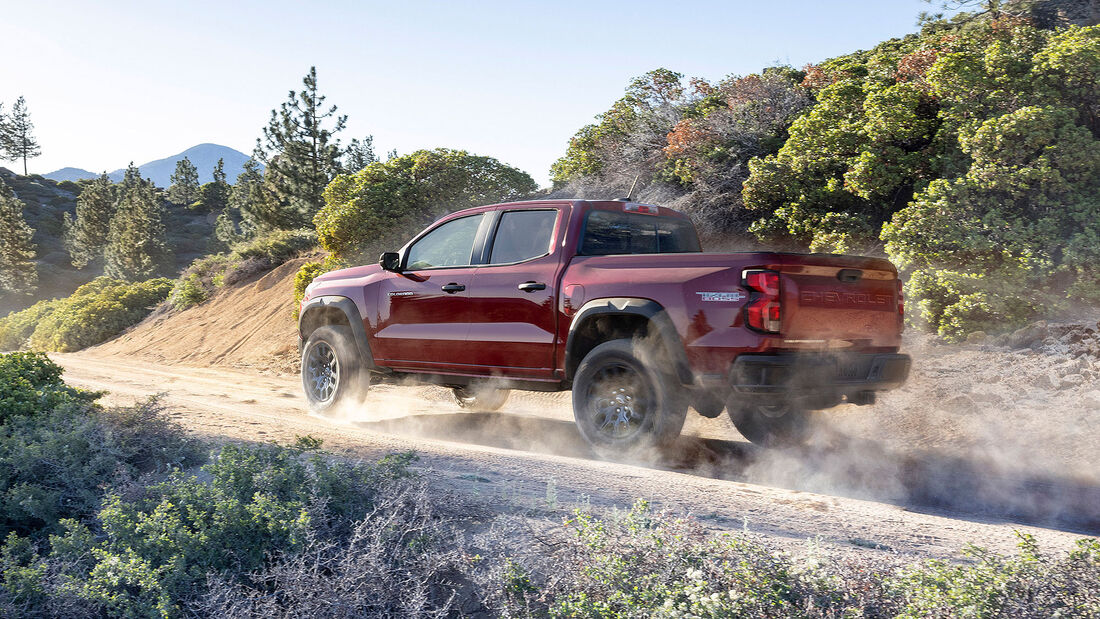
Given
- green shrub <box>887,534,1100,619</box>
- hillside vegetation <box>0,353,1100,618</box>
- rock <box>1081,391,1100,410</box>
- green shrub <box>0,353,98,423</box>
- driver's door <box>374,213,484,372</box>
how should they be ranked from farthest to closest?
1. rock <box>1081,391,1100,410</box>
2. driver's door <box>374,213,484,372</box>
3. green shrub <box>0,353,98,423</box>
4. hillside vegetation <box>0,353,1100,618</box>
5. green shrub <box>887,534,1100,619</box>

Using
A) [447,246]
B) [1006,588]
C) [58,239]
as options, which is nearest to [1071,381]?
[1006,588]

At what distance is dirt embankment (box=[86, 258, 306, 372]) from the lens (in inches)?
627

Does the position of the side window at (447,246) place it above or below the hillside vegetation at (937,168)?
below

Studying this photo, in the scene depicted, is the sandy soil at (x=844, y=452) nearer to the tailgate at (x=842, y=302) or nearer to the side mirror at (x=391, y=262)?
the tailgate at (x=842, y=302)

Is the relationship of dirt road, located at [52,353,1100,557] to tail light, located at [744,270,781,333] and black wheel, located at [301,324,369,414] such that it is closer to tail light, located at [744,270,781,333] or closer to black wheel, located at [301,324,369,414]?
black wheel, located at [301,324,369,414]

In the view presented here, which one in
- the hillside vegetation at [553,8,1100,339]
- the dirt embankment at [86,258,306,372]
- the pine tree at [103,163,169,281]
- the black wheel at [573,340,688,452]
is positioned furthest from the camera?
the pine tree at [103,163,169,281]

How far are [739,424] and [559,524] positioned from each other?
135 inches

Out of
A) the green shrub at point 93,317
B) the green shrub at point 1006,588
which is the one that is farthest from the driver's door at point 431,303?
the green shrub at point 93,317

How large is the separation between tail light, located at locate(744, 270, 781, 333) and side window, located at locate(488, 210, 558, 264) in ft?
6.24

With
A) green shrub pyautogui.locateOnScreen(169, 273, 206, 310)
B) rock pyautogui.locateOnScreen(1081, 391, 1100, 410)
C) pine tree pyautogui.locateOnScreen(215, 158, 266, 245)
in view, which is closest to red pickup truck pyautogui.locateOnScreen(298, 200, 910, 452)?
rock pyautogui.locateOnScreen(1081, 391, 1100, 410)

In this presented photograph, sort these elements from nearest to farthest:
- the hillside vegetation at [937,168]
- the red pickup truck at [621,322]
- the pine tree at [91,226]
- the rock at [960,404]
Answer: the red pickup truck at [621,322] → the rock at [960,404] → the hillside vegetation at [937,168] → the pine tree at [91,226]

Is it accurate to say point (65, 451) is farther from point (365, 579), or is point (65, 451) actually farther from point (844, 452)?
point (844, 452)

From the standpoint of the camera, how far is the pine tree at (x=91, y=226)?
5741 cm

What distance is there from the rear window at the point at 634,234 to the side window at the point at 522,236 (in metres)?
0.35
